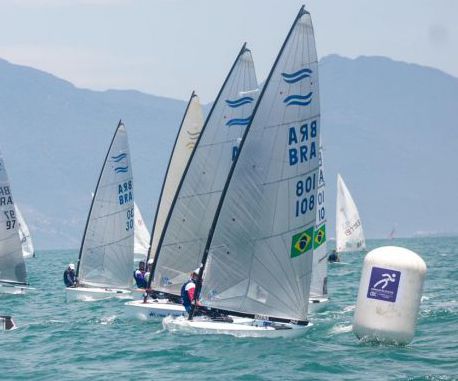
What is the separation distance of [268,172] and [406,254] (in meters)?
4.18

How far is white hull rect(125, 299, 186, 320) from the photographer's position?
30081 mm

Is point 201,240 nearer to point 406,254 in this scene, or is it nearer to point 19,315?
point 19,315

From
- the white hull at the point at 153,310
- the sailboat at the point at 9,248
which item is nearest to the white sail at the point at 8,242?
the sailboat at the point at 9,248

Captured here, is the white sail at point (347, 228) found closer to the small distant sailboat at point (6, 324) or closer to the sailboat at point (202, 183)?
the sailboat at point (202, 183)

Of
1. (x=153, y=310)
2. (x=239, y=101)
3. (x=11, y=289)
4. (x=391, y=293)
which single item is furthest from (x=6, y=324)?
(x=11, y=289)

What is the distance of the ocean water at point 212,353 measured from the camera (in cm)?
2097

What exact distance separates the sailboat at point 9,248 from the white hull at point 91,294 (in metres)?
3.63

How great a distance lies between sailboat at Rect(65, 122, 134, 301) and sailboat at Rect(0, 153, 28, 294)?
3.09 meters

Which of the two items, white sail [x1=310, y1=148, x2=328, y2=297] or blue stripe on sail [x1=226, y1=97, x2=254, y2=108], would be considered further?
white sail [x1=310, y1=148, x2=328, y2=297]

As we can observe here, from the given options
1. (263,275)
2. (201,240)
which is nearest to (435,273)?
(201,240)

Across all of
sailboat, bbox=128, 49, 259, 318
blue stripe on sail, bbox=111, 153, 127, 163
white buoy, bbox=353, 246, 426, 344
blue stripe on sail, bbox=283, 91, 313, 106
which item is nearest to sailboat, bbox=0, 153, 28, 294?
blue stripe on sail, bbox=111, 153, 127, 163

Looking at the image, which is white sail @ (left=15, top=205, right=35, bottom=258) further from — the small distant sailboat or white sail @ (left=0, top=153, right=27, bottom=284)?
the small distant sailboat

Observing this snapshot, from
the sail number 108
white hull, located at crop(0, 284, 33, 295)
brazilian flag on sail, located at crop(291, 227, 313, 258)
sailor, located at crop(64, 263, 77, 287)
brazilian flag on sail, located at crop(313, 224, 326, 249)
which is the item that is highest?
the sail number 108

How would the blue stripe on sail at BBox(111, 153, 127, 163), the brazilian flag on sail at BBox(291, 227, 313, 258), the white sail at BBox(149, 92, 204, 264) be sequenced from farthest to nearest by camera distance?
1. the blue stripe on sail at BBox(111, 153, 127, 163)
2. the white sail at BBox(149, 92, 204, 264)
3. the brazilian flag on sail at BBox(291, 227, 313, 258)
